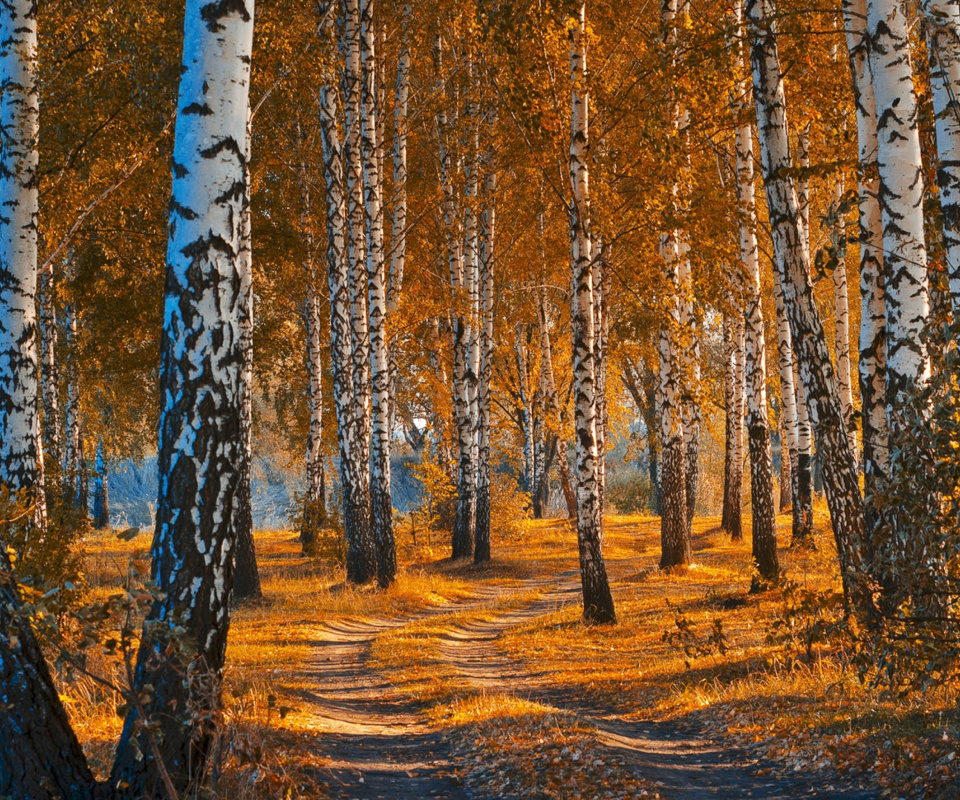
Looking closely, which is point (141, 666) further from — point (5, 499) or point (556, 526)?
point (556, 526)

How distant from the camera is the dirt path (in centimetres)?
537

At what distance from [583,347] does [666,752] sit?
A: 5702mm

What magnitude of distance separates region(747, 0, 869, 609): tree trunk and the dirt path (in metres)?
2.80

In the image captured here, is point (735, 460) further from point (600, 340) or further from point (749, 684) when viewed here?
point (749, 684)

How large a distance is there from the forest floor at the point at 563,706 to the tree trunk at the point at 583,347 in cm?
77

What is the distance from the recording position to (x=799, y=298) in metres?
8.67

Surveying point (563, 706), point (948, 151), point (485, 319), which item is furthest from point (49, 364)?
point (948, 151)

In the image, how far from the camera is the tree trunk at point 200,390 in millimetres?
4301

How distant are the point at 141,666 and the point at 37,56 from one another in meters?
7.07

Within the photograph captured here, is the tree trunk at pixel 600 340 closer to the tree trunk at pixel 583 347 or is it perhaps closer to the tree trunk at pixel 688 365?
the tree trunk at pixel 688 365

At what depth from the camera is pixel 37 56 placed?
8.57m

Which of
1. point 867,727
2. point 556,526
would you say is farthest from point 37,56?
point 556,526

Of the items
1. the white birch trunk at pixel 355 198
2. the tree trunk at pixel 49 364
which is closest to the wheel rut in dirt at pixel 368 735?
the white birch trunk at pixel 355 198

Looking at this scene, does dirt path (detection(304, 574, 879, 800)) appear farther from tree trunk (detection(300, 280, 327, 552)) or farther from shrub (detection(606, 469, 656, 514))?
shrub (detection(606, 469, 656, 514))
